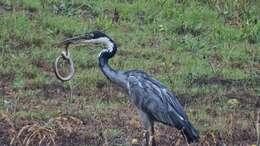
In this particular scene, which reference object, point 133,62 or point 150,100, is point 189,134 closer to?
point 150,100

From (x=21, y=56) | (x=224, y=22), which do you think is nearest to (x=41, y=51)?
(x=21, y=56)

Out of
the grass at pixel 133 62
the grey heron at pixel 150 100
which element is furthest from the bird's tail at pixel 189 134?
the grass at pixel 133 62

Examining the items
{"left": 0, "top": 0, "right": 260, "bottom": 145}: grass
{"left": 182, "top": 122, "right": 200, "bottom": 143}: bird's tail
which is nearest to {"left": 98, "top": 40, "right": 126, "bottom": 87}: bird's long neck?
{"left": 0, "top": 0, "right": 260, "bottom": 145}: grass

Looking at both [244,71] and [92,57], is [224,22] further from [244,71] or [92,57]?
[92,57]

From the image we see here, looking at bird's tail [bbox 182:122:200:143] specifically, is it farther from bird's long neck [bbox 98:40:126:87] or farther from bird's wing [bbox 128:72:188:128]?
bird's long neck [bbox 98:40:126:87]

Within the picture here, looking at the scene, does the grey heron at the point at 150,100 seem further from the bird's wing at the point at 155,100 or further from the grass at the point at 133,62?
the grass at the point at 133,62

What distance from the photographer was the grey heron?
25.2 feet

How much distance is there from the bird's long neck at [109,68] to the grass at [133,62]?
0.40m

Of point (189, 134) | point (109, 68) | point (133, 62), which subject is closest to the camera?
point (189, 134)

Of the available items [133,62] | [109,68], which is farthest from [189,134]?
[133,62]

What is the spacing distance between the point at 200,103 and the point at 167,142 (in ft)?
4.58

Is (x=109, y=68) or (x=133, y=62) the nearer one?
(x=109, y=68)

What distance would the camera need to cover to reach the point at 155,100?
788 centimetres

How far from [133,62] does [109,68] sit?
8.37 feet
